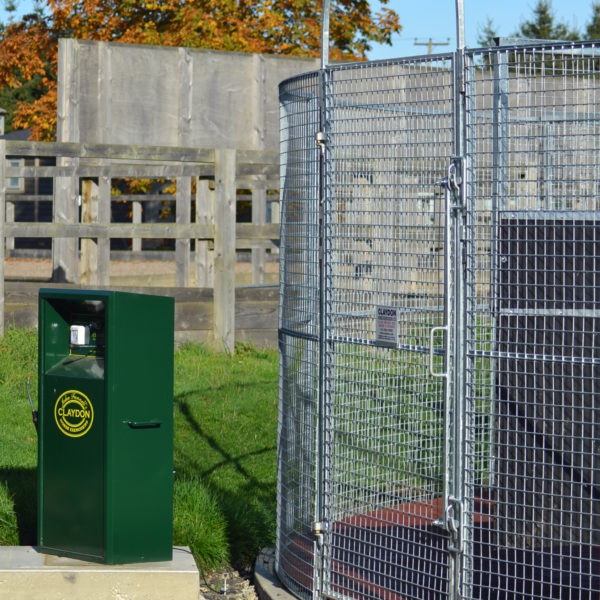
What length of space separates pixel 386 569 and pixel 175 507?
165 cm

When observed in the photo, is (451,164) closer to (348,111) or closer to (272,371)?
(348,111)

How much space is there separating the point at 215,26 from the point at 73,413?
58.4 ft

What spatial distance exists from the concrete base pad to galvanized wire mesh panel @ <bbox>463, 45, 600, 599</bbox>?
1.33 metres

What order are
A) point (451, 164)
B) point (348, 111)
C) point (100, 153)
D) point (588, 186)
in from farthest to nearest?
point (100, 153) < point (348, 111) < point (588, 186) < point (451, 164)

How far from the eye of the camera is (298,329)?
17.7 ft

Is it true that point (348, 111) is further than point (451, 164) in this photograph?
Yes

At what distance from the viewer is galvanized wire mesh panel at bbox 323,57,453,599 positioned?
183 inches

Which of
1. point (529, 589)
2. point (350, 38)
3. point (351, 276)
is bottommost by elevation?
point (529, 589)

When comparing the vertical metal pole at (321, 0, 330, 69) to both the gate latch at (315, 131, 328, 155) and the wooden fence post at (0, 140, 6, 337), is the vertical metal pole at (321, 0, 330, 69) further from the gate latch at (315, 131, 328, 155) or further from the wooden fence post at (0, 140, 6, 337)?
the wooden fence post at (0, 140, 6, 337)

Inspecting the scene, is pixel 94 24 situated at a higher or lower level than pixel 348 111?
higher

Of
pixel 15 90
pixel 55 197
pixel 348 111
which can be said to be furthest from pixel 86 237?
pixel 15 90

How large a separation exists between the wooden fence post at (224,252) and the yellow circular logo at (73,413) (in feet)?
18.6

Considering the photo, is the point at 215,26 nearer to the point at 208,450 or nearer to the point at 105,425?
the point at 208,450

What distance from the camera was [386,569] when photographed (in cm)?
493
